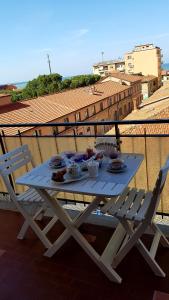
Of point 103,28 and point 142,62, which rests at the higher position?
point 103,28

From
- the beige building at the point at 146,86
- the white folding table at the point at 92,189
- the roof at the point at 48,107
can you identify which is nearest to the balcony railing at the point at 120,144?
the white folding table at the point at 92,189

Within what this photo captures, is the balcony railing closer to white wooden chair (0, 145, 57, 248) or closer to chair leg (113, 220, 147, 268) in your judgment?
white wooden chair (0, 145, 57, 248)

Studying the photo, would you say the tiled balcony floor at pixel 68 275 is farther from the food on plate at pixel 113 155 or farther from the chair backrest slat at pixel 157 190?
the food on plate at pixel 113 155

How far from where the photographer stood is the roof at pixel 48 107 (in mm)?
23438

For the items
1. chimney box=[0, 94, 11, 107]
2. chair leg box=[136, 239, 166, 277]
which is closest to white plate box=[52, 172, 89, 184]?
chair leg box=[136, 239, 166, 277]

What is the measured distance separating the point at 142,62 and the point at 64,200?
6589 centimetres

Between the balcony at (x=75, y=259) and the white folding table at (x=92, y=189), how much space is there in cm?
14

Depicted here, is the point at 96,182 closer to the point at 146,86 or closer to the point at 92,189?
the point at 92,189

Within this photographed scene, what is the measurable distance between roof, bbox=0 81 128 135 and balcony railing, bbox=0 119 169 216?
→ 19138 mm

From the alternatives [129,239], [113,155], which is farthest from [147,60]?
[129,239]

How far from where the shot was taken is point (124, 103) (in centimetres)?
3944

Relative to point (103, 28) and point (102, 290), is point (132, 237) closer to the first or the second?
point (102, 290)

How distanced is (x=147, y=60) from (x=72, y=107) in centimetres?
4230

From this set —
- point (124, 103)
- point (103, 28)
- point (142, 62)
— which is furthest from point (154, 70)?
point (124, 103)
